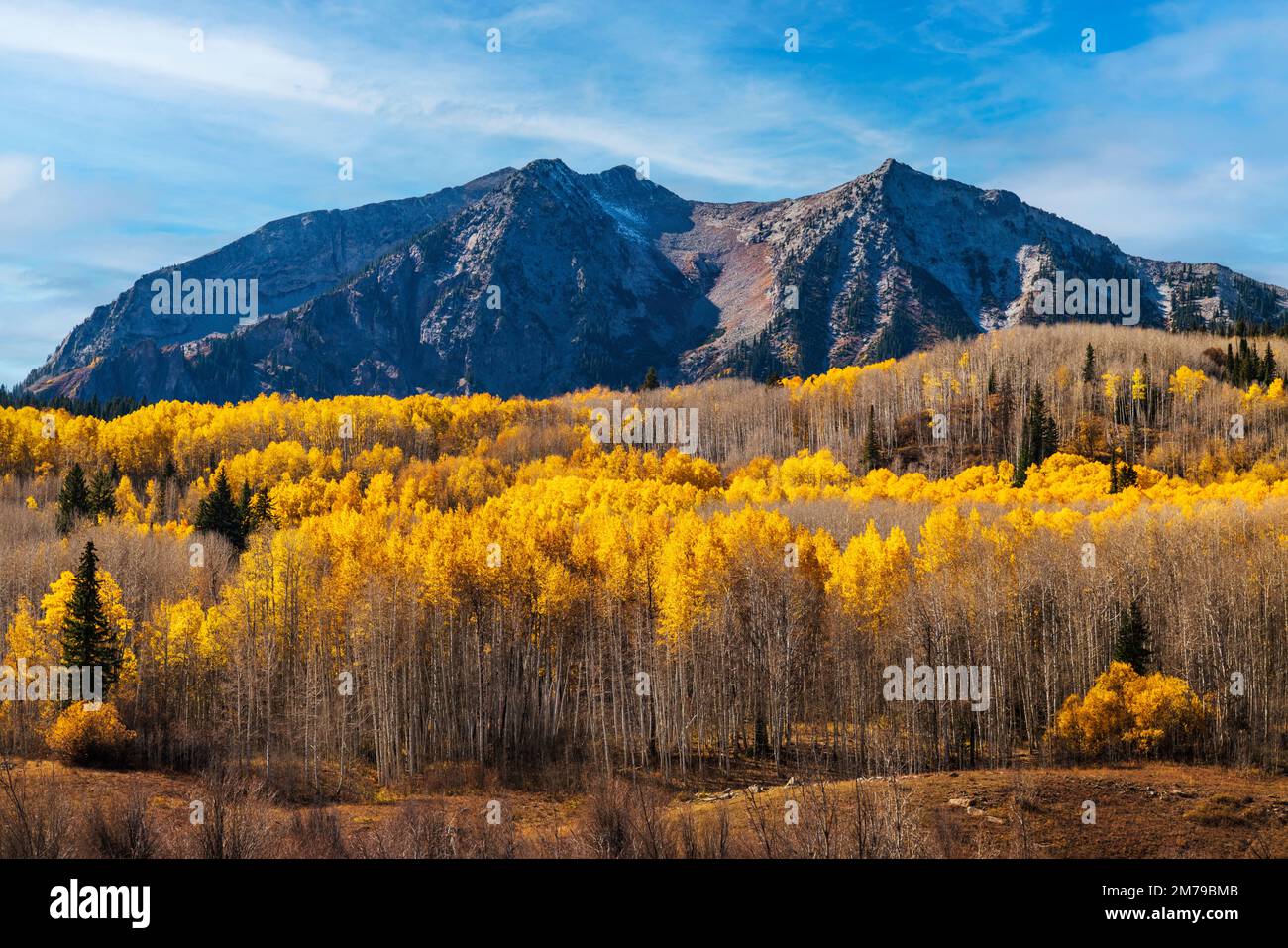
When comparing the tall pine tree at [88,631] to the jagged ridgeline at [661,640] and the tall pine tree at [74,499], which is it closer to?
the jagged ridgeline at [661,640]

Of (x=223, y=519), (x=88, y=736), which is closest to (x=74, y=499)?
(x=223, y=519)

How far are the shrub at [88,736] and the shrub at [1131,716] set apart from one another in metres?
58.2

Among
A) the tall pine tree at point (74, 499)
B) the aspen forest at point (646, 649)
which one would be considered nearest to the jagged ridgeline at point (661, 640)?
the aspen forest at point (646, 649)

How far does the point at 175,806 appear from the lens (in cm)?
5138

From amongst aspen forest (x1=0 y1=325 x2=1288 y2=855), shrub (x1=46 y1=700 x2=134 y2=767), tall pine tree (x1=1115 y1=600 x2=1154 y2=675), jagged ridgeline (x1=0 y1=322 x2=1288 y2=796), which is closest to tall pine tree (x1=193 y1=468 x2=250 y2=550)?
jagged ridgeline (x1=0 y1=322 x2=1288 y2=796)

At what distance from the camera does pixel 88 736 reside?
58.8m

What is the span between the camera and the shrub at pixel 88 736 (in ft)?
190

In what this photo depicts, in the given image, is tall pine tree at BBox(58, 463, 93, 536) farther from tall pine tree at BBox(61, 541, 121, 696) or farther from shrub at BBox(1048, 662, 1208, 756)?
shrub at BBox(1048, 662, 1208, 756)

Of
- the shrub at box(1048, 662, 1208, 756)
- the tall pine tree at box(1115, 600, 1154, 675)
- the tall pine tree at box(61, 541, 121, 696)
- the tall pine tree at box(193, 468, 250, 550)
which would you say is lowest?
the shrub at box(1048, 662, 1208, 756)

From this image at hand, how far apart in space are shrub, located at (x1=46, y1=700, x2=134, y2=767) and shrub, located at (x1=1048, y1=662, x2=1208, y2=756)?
191 feet

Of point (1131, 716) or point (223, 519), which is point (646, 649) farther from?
point (223, 519)

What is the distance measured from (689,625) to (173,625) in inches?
1417

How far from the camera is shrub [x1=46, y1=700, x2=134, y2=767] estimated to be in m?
57.9

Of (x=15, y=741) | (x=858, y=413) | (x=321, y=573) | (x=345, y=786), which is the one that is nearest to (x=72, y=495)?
(x=321, y=573)
